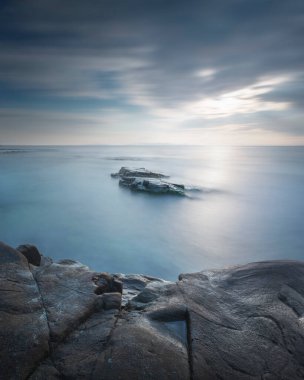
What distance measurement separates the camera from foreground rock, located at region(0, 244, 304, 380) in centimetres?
363

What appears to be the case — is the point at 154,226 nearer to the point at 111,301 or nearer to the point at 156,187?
the point at 156,187

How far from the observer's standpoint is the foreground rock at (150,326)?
363cm

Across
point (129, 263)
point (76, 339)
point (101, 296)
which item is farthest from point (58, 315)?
point (129, 263)

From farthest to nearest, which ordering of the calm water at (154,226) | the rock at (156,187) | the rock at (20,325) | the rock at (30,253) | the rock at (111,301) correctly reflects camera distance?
the rock at (156,187)
the calm water at (154,226)
the rock at (30,253)
the rock at (111,301)
the rock at (20,325)

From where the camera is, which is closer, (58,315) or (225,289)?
(58,315)

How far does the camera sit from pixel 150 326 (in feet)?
14.3

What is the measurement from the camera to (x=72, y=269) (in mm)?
6105

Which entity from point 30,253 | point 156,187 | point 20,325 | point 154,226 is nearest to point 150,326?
point 20,325

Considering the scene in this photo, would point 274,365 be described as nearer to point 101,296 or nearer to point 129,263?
point 101,296

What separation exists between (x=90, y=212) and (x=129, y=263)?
9.68 meters

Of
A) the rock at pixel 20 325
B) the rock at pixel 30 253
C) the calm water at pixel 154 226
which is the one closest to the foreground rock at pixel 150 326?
the rock at pixel 20 325

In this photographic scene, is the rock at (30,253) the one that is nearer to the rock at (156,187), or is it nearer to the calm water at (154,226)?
the calm water at (154,226)

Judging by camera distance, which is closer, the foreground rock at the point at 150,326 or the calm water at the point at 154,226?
the foreground rock at the point at 150,326

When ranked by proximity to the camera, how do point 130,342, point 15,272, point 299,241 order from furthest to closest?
point 299,241 < point 15,272 < point 130,342
